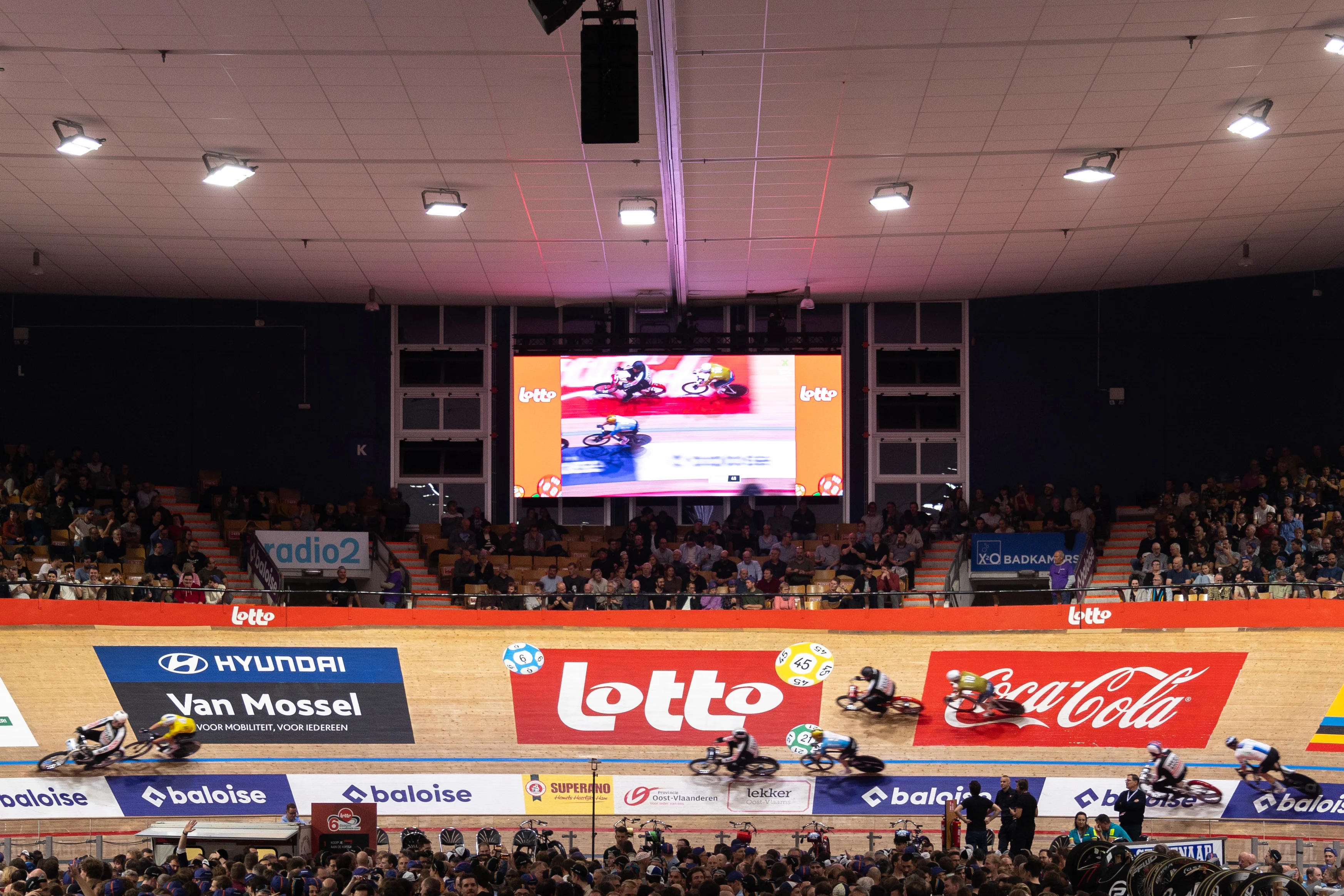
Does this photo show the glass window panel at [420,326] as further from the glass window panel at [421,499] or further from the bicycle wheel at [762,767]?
the bicycle wheel at [762,767]

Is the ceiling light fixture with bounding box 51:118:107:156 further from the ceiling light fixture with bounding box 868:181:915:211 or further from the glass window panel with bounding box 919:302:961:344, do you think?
the glass window panel with bounding box 919:302:961:344

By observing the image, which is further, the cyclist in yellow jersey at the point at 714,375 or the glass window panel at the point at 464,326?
the glass window panel at the point at 464,326

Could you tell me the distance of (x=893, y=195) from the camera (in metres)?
19.7

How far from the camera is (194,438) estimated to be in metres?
27.6

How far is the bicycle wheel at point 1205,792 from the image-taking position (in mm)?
18156

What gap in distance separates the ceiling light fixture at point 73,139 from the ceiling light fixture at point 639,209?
7.56m

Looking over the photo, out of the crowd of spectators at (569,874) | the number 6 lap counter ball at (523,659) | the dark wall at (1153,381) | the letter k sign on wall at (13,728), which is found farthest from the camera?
the dark wall at (1153,381)

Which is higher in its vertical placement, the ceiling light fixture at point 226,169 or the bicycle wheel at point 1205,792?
the ceiling light fixture at point 226,169

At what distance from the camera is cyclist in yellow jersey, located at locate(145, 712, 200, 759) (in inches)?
754

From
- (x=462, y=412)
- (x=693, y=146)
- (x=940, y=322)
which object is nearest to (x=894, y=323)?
(x=940, y=322)

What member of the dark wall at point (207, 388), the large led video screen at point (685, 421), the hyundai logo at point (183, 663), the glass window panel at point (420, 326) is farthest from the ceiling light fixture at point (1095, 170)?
the dark wall at point (207, 388)

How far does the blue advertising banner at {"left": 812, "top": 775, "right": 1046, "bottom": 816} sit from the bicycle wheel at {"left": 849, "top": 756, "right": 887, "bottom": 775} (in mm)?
86

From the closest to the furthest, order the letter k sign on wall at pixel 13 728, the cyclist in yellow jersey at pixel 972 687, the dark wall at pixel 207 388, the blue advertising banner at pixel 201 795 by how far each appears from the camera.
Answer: the blue advertising banner at pixel 201 795 → the letter k sign on wall at pixel 13 728 → the cyclist in yellow jersey at pixel 972 687 → the dark wall at pixel 207 388

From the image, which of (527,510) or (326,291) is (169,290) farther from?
(527,510)
